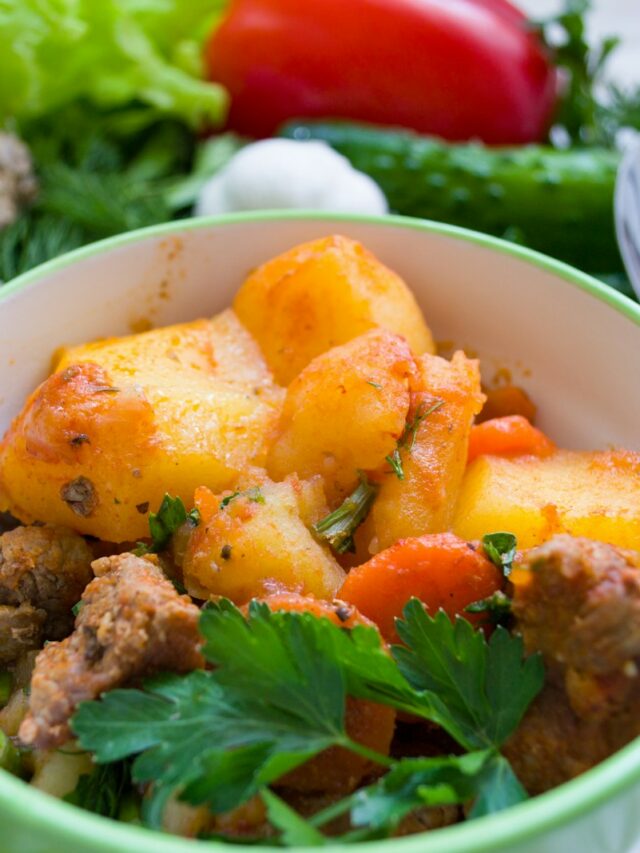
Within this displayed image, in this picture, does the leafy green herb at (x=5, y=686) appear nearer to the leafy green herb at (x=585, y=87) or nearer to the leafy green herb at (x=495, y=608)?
the leafy green herb at (x=495, y=608)

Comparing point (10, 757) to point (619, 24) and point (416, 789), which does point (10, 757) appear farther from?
point (619, 24)

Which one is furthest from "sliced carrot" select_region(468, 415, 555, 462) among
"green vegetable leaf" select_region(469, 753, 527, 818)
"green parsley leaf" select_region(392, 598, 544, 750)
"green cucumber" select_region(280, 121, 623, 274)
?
"green cucumber" select_region(280, 121, 623, 274)

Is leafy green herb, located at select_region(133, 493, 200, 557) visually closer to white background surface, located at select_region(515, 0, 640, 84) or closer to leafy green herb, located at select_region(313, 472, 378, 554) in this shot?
leafy green herb, located at select_region(313, 472, 378, 554)

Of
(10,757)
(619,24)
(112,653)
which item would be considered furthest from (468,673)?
(619,24)

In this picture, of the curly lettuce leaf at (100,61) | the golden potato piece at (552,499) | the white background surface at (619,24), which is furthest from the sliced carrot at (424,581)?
the white background surface at (619,24)

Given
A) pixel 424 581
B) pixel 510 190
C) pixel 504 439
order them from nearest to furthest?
pixel 424 581
pixel 504 439
pixel 510 190

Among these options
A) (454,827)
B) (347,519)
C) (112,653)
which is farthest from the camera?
(347,519)

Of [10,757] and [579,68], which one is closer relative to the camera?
[10,757]

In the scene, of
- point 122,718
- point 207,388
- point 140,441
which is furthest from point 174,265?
point 122,718
